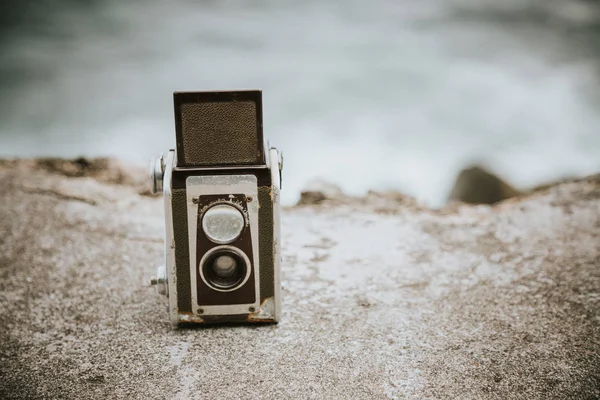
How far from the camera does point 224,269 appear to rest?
1.88 metres

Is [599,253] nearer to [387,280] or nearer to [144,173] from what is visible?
[387,280]

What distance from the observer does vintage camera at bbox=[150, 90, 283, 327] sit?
1.69m

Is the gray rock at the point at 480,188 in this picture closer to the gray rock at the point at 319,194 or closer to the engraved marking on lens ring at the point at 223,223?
the gray rock at the point at 319,194

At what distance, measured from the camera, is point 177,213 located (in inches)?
68.6

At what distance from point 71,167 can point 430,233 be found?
2.46 metres

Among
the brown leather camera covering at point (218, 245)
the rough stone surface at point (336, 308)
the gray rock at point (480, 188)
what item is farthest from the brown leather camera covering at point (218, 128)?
the gray rock at point (480, 188)

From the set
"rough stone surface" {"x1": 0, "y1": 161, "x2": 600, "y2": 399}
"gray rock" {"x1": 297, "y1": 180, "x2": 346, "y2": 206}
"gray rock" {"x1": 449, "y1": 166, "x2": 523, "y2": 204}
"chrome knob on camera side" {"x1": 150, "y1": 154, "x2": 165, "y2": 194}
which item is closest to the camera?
"rough stone surface" {"x1": 0, "y1": 161, "x2": 600, "y2": 399}

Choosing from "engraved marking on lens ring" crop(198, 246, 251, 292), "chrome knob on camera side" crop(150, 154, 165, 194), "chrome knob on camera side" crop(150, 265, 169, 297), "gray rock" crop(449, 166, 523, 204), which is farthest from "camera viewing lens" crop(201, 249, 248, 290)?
"gray rock" crop(449, 166, 523, 204)

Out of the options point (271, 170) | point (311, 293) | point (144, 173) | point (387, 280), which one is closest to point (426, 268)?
point (387, 280)

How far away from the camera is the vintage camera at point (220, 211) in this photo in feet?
5.56

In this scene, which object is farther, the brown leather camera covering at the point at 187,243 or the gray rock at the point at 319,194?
the gray rock at the point at 319,194

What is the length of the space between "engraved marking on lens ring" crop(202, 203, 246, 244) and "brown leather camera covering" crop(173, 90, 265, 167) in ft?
0.51

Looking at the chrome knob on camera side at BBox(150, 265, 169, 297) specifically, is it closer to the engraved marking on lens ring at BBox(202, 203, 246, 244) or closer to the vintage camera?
the vintage camera

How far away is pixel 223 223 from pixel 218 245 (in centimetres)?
8
